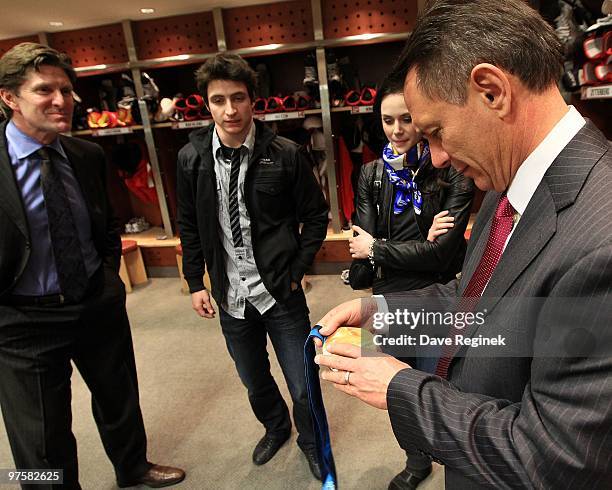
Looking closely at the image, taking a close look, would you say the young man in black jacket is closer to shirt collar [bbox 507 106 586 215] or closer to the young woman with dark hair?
the young woman with dark hair

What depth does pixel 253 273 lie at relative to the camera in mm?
1896

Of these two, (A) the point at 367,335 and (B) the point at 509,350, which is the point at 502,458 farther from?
(A) the point at 367,335

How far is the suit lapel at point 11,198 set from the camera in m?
1.52

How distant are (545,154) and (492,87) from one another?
0.48 ft

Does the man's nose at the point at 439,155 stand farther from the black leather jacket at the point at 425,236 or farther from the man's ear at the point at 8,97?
the man's ear at the point at 8,97

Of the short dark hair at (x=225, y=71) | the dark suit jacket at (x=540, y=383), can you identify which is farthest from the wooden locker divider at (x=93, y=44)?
the dark suit jacket at (x=540, y=383)

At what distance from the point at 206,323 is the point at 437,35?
3281mm

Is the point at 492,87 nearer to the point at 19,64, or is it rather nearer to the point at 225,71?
the point at 225,71

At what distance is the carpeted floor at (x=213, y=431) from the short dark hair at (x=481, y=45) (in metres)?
1.80

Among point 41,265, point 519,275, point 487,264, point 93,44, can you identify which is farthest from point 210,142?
point 93,44

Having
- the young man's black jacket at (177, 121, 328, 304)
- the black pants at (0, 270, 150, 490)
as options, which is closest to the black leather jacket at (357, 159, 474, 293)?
the young man's black jacket at (177, 121, 328, 304)

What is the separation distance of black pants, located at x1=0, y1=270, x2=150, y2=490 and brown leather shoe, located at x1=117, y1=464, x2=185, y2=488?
30 centimetres

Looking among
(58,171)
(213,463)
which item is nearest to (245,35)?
(58,171)

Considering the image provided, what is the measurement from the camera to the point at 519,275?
71 cm
